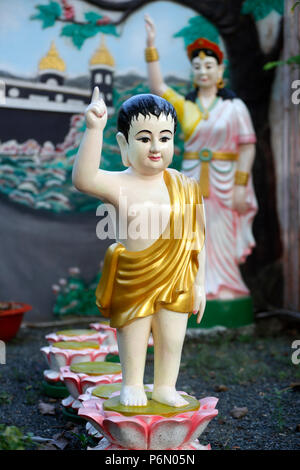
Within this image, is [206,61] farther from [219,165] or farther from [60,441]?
[60,441]

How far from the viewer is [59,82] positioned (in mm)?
5148

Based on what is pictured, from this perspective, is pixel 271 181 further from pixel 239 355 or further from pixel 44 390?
pixel 44 390

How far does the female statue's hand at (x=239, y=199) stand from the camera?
4.45m

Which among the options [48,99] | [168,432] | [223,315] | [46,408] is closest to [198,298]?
[168,432]

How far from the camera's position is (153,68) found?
14.0ft

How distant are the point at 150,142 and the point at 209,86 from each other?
8.36ft

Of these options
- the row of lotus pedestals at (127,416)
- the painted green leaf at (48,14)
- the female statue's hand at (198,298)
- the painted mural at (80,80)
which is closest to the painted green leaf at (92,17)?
the painted mural at (80,80)

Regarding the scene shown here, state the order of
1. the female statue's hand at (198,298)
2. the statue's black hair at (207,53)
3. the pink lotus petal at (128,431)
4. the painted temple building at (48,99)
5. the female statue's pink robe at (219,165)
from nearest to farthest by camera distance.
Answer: the pink lotus petal at (128,431) → the female statue's hand at (198,298) → the statue's black hair at (207,53) → the female statue's pink robe at (219,165) → the painted temple building at (48,99)

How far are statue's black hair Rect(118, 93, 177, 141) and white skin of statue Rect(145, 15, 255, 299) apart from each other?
7.69ft

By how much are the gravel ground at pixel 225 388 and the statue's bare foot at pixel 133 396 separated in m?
0.37

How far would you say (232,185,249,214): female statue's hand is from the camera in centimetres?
Answer: 445

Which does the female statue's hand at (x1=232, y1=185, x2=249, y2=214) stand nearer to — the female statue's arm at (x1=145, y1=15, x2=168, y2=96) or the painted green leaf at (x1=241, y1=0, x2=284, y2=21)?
the female statue's arm at (x1=145, y1=15, x2=168, y2=96)

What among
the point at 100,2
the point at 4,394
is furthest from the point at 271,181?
the point at 4,394

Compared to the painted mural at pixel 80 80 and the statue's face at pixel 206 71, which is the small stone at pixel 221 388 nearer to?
the painted mural at pixel 80 80
